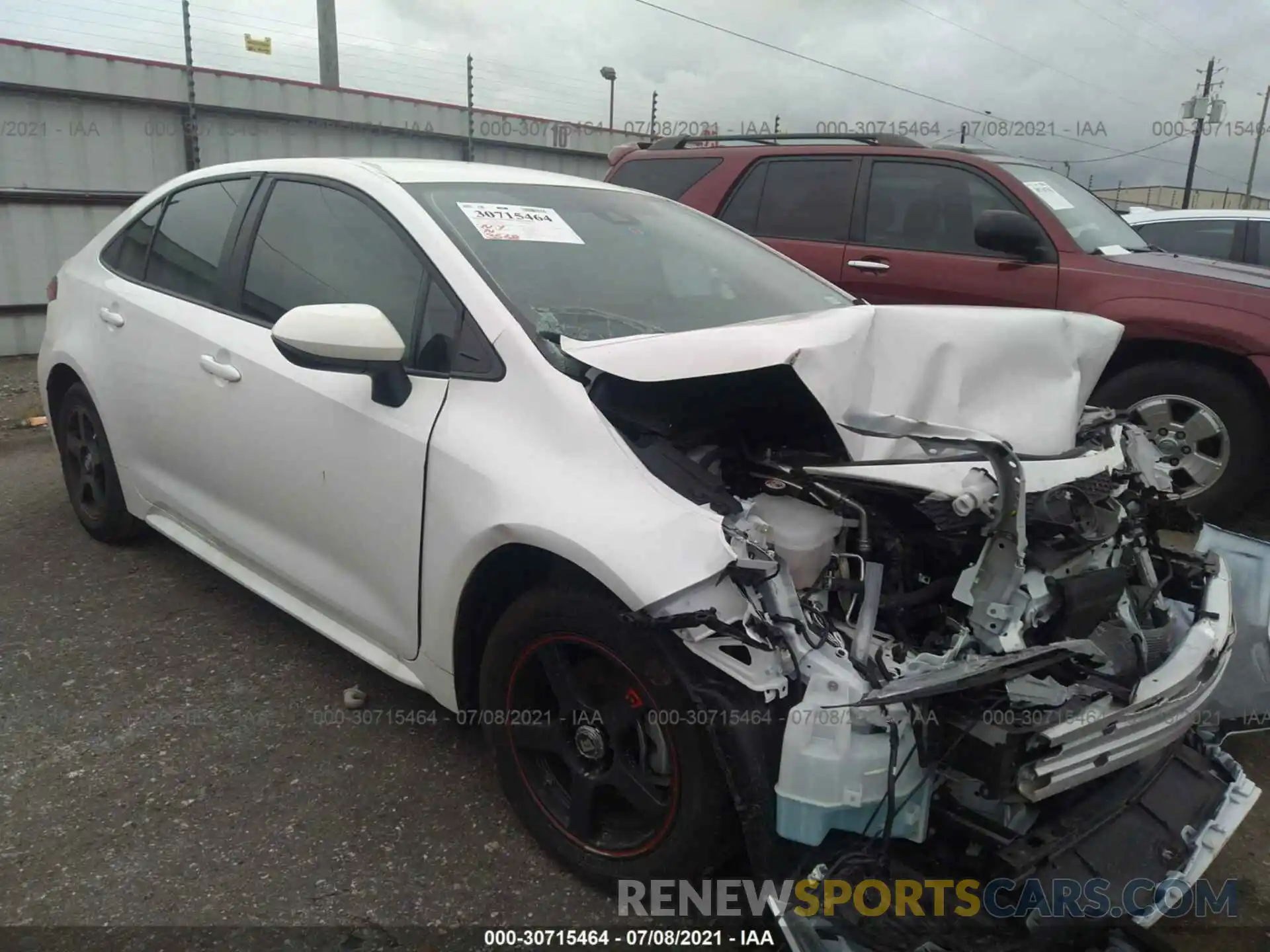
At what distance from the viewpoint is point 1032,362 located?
2.38 m

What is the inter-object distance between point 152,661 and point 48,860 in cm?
102

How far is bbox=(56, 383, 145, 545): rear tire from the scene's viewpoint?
3916mm

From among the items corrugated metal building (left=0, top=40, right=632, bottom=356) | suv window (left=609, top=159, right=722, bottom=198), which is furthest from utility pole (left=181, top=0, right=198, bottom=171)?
suv window (left=609, top=159, right=722, bottom=198)

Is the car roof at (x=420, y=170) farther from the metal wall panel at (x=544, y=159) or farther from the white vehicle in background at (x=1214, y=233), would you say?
the metal wall panel at (x=544, y=159)

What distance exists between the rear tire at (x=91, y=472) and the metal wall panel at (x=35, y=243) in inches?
199

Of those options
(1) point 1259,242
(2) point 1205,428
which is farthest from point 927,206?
(1) point 1259,242

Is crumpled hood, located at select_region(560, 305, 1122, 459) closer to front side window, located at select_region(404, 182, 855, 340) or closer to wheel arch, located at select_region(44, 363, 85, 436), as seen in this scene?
front side window, located at select_region(404, 182, 855, 340)

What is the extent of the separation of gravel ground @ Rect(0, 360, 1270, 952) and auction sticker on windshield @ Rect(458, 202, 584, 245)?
1.50m

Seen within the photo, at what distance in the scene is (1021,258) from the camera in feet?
16.0

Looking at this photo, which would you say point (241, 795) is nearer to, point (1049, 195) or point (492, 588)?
point (492, 588)

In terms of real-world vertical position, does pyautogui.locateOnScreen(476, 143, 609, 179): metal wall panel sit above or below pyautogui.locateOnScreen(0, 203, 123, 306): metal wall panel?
above

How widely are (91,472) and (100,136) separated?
20.6 feet

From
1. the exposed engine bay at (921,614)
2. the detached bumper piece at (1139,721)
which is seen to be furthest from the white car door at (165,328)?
the detached bumper piece at (1139,721)

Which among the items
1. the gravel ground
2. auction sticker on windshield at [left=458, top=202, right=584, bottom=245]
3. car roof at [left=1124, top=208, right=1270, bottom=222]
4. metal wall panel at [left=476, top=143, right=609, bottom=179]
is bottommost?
the gravel ground
